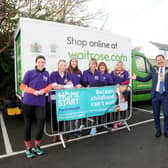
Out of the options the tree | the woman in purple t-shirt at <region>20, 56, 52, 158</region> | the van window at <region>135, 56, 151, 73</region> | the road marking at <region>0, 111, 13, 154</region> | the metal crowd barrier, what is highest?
the tree

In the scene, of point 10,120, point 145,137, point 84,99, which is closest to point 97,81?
point 84,99

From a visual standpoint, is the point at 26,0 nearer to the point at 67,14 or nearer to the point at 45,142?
the point at 67,14

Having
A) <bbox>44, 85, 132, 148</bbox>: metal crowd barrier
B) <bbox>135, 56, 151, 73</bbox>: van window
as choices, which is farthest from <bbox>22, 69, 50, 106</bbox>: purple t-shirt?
<bbox>135, 56, 151, 73</bbox>: van window

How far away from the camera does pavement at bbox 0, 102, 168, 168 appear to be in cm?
313

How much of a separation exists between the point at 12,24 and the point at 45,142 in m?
6.43

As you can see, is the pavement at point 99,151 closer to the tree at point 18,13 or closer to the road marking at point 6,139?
the road marking at point 6,139

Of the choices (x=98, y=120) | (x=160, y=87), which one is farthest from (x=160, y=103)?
(x=98, y=120)

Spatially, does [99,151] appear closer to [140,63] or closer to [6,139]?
[6,139]

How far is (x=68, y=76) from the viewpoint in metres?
4.28

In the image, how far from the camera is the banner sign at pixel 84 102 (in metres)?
3.99

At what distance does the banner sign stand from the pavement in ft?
1.90

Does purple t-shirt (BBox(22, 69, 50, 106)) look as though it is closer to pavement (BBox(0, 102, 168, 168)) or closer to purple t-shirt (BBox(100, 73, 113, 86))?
pavement (BBox(0, 102, 168, 168))

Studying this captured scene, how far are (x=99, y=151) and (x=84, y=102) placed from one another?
1.12 metres

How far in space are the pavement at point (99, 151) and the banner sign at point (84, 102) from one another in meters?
0.58
